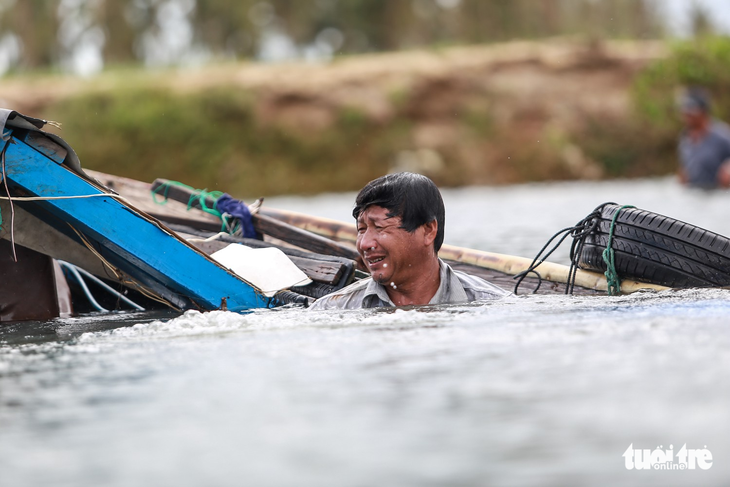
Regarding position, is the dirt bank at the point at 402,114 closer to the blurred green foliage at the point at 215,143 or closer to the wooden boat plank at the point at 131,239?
the blurred green foliage at the point at 215,143

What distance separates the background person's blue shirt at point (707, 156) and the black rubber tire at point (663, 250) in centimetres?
928

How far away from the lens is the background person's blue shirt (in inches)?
525

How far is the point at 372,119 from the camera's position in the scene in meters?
25.1

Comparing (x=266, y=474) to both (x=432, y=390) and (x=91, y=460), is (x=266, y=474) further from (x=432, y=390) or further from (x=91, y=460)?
(x=432, y=390)

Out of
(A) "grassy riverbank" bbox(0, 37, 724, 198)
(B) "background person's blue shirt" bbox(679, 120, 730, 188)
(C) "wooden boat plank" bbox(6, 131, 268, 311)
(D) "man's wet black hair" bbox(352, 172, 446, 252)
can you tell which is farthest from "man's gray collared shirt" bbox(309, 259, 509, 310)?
(A) "grassy riverbank" bbox(0, 37, 724, 198)

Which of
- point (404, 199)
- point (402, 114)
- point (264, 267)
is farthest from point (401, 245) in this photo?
point (402, 114)

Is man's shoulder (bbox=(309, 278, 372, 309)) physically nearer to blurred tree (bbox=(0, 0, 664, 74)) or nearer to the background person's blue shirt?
the background person's blue shirt

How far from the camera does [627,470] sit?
6.90 feet

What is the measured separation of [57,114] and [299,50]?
1484 cm

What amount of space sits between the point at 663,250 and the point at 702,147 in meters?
9.56

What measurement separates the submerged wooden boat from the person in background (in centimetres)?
890

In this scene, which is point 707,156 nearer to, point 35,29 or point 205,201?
point 205,201

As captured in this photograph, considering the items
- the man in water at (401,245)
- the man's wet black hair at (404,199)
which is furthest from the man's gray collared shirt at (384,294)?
the man's wet black hair at (404,199)

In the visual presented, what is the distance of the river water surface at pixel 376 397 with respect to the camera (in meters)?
2.18
